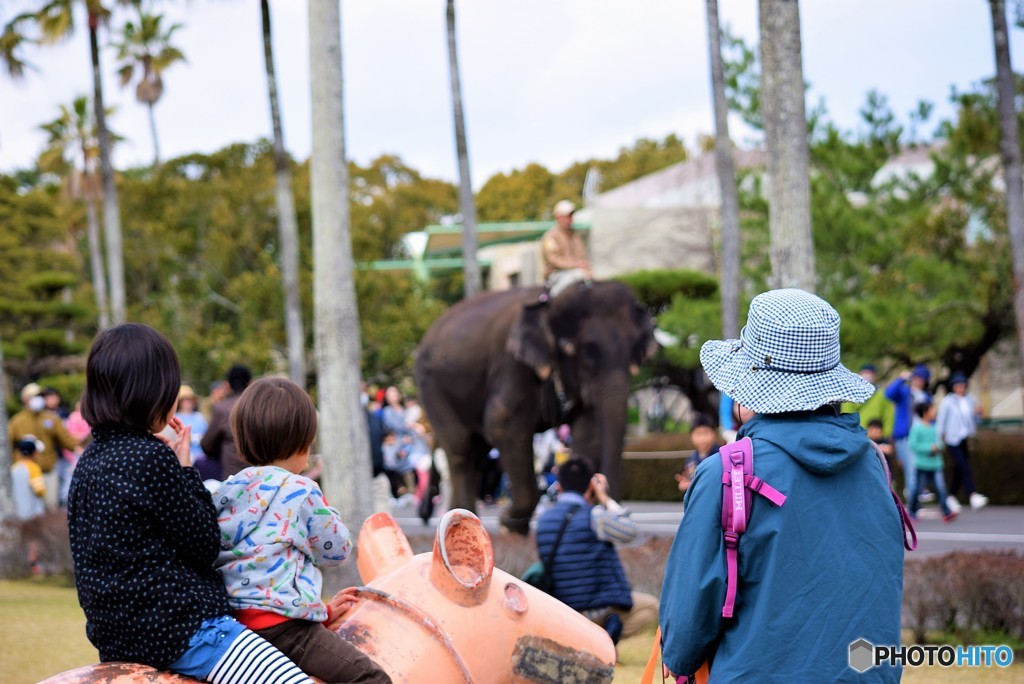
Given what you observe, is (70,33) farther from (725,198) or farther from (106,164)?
(725,198)

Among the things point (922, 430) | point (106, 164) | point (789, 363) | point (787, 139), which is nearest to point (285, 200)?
point (106, 164)

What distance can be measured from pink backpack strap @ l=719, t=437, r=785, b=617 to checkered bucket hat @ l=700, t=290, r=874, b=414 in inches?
7.7

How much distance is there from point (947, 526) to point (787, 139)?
722cm

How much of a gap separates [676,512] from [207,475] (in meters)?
9.98

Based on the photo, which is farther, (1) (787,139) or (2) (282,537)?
(1) (787,139)

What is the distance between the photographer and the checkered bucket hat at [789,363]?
2.86 metres

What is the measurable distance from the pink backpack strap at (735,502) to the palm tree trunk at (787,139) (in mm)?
6086

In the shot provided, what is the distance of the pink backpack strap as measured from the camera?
2699mm

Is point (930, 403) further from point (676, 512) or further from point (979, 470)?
point (676, 512)

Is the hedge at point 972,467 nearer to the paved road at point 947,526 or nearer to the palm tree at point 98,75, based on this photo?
the paved road at point 947,526

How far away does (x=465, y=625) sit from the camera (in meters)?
3.54

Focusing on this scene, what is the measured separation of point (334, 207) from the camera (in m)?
9.84

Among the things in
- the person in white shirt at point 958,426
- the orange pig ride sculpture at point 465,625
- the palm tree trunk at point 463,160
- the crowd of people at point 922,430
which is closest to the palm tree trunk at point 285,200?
the palm tree trunk at point 463,160

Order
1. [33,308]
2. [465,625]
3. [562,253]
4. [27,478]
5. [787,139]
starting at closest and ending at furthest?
[465,625], [787,139], [562,253], [27,478], [33,308]
